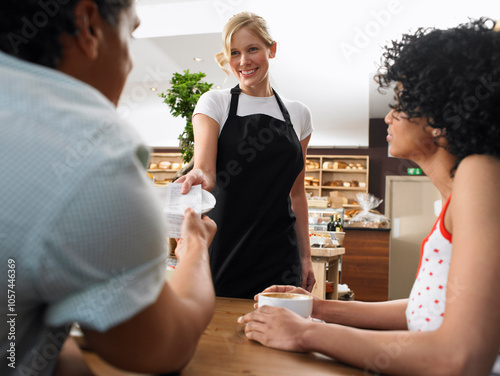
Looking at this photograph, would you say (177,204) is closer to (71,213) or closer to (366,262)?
(71,213)

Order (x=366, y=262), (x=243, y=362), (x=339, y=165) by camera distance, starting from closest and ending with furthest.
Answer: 1. (x=243, y=362)
2. (x=366, y=262)
3. (x=339, y=165)

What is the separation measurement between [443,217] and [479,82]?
0.97ft

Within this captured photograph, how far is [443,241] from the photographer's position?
0.90 metres

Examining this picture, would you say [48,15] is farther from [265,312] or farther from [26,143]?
[265,312]

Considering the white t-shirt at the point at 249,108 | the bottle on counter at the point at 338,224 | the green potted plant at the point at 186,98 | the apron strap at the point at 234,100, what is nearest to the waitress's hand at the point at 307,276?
the white t-shirt at the point at 249,108

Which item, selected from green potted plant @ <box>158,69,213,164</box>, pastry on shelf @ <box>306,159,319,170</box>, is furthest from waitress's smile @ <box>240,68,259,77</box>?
pastry on shelf @ <box>306,159,319,170</box>

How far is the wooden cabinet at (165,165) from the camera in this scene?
10.6 m

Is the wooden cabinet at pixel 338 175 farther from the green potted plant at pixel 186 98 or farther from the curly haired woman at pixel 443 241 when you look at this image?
the curly haired woman at pixel 443 241

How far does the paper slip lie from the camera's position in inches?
36.9

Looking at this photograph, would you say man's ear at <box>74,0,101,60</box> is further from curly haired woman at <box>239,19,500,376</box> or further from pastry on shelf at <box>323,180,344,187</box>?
pastry on shelf at <box>323,180,344,187</box>

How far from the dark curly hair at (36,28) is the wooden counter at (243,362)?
1.57 feet

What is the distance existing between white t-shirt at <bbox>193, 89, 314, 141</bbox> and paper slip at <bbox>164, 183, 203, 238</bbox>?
2.27ft

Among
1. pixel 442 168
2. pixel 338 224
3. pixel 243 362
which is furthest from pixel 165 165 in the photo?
pixel 243 362

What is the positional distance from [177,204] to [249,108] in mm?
899
